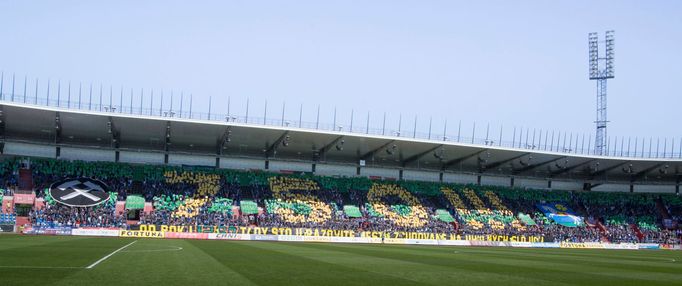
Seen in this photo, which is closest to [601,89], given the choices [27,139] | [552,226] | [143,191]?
[552,226]

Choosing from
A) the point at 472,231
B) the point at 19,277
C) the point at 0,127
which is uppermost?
the point at 0,127

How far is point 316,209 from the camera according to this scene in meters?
62.4

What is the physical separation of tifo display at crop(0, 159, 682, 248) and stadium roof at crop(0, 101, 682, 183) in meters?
2.55

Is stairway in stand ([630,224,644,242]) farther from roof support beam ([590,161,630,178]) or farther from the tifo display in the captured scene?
roof support beam ([590,161,630,178])

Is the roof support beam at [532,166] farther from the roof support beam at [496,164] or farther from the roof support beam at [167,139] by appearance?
the roof support beam at [167,139]

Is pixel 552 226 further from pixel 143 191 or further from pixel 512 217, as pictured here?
pixel 143 191

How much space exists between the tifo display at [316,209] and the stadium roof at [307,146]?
2550 mm

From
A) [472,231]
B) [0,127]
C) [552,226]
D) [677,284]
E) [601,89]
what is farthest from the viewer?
[601,89]

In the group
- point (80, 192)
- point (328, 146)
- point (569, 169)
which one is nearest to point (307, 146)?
point (328, 146)

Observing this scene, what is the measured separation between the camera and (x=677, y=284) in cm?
1822

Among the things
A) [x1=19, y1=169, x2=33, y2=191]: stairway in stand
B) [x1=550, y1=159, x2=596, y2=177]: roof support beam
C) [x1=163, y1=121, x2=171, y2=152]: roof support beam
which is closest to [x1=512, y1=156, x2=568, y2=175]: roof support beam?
[x1=550, y1=159, x2=596, y2=177]: roof support beam

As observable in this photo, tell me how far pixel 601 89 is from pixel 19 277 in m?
84.4

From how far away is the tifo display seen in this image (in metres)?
52.7

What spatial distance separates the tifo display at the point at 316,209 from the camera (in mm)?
52688
